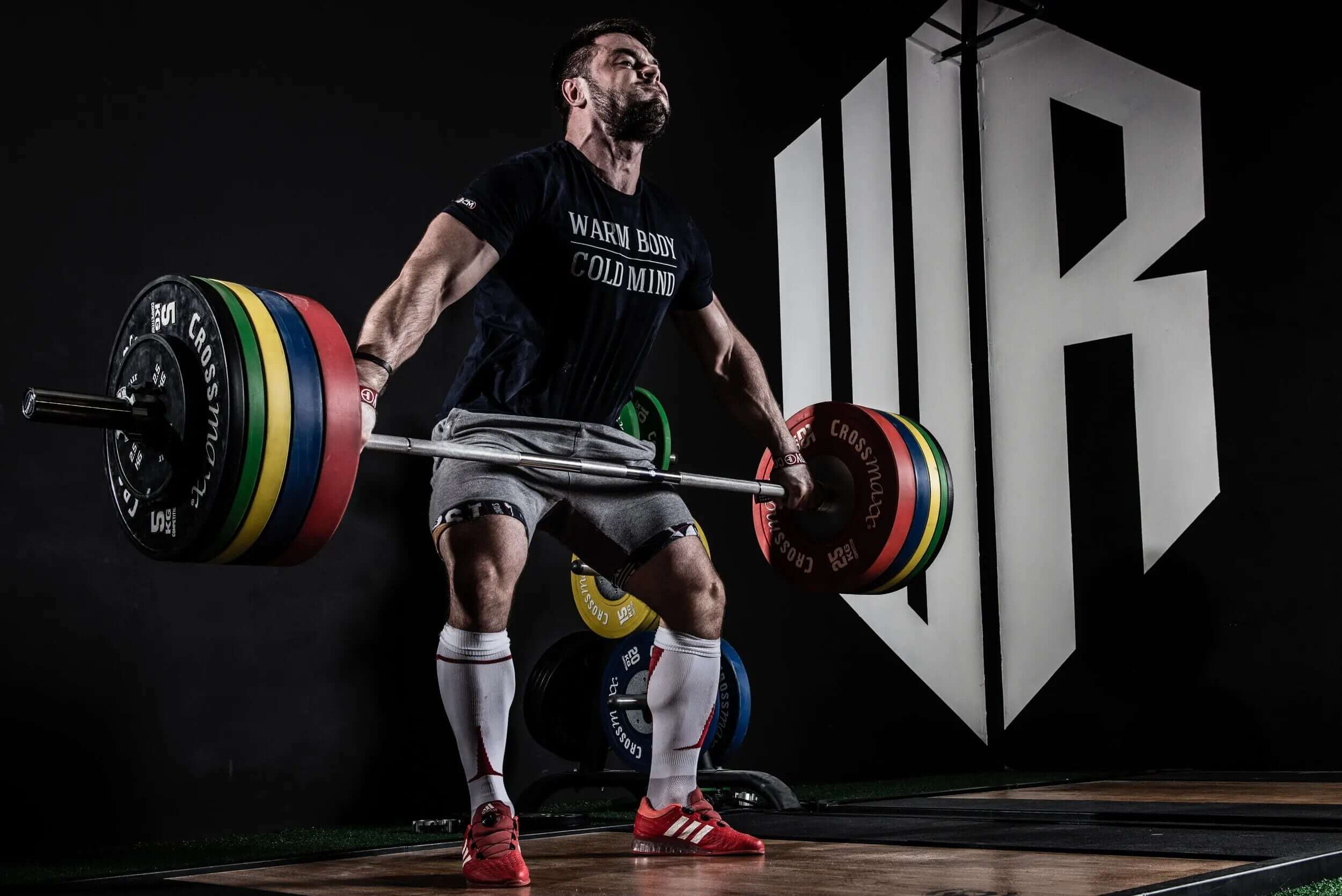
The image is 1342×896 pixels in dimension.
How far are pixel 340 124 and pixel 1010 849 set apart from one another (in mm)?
2517

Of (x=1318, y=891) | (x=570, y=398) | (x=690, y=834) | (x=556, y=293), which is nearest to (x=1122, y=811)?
(x=1318, y=891)

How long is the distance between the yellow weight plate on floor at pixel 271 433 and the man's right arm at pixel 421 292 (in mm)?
173

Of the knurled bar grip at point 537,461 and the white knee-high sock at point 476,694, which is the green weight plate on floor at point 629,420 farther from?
the white knee-high sock at point 476,694

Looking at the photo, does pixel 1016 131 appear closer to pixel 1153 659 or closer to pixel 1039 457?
pixel 1039 457

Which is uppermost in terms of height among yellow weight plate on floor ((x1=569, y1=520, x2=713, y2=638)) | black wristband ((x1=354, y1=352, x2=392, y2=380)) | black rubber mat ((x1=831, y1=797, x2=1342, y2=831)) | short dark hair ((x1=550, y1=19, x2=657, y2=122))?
short dark hair ((x1=550, y1=19, x2=657, y2=122))

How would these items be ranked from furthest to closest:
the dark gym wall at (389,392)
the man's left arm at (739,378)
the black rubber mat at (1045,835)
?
the dark gym wall at (389,392)
the man's left arm at (739,378)
the black rubber mat at (1045,835)

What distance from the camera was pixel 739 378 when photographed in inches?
108

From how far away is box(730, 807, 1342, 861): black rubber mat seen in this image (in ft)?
7.32

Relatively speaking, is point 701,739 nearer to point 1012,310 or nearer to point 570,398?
point 570,398

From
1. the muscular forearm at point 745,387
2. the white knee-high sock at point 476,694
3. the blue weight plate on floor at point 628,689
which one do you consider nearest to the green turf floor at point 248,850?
the blue weight plate on floor at point 628,689

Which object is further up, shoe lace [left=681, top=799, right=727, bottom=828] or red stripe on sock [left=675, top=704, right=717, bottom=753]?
red stripe on sock [left=675, top=704, right=717, bottom=753]

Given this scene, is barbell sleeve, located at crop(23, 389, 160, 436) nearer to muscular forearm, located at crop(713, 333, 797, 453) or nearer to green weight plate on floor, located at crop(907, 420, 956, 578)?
muscular forearm, located at crop(713, 333, 797, 453)

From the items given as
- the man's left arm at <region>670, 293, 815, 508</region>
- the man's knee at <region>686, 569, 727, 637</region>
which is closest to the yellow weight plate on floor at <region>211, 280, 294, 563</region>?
the man's knee at <region>686, 569, 727, 637</region>

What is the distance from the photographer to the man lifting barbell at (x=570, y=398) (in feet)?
6.95
